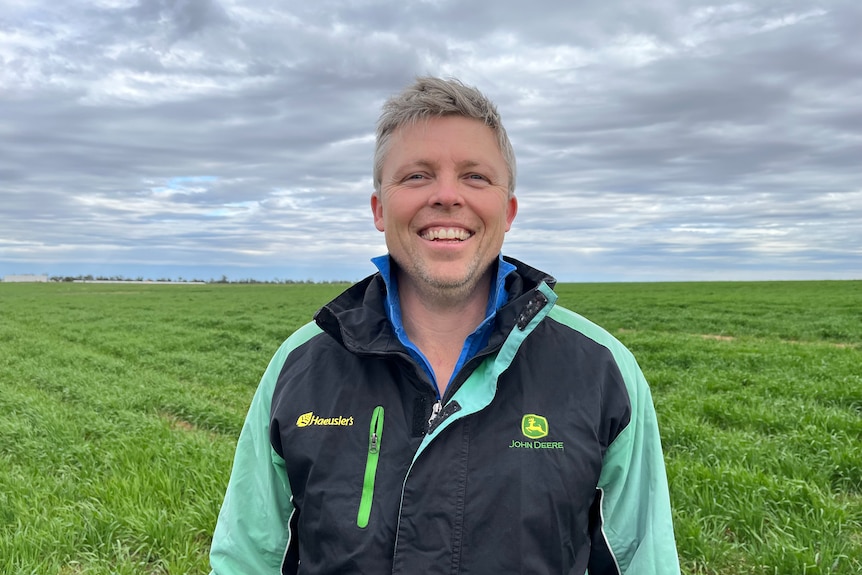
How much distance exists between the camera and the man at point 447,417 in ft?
7.18

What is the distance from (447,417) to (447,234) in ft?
2.37

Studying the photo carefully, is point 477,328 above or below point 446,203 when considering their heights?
below

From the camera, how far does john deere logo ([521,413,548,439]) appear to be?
89.6 inches

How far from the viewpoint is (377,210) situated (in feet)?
9.34

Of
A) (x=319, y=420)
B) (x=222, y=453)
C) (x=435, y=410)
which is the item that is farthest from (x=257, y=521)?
(x=222, y=453)

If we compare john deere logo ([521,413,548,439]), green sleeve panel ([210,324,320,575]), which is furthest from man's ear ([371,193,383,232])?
john deere logo ([521,413,548,439])

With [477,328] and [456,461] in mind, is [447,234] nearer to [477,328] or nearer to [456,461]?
[477,328]

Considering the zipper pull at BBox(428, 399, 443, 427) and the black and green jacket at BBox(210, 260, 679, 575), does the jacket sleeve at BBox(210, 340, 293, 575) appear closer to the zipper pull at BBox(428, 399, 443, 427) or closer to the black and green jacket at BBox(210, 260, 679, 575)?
the black and green jacket at BBox(210, 260, 679, 575)

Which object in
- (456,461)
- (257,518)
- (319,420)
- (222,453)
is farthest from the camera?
(222,453)

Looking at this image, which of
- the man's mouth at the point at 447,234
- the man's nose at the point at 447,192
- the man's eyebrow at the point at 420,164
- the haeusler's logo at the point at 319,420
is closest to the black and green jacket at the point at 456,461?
the haeusler's logo at the point at 319,420

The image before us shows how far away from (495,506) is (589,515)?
1.47ft

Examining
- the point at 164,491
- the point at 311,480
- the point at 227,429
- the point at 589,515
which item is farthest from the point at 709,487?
the point at 227,429

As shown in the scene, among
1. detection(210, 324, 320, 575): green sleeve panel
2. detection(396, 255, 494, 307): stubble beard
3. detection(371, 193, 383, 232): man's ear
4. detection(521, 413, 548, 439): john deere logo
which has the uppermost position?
detection(371, 193, 383, 232): man's ear

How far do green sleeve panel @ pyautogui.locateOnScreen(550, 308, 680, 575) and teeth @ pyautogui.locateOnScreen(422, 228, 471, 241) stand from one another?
30.9 inches
